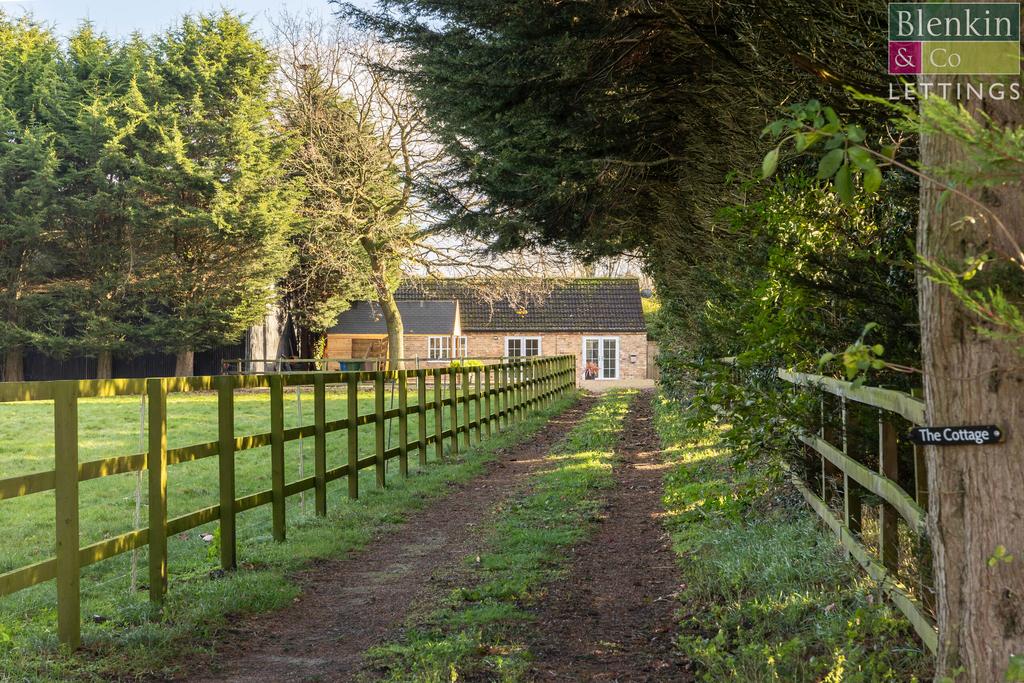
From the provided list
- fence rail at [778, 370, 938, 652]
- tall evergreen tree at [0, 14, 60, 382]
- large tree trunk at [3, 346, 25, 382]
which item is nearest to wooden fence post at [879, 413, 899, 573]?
fence rail at [778, 370, 938, 652]

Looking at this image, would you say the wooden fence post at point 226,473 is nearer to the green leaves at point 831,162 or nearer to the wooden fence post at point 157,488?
the wooden fence post at point 157,488

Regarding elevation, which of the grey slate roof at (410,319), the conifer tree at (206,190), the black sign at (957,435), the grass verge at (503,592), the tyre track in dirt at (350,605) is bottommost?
the tyre track in dirt at (350,605)

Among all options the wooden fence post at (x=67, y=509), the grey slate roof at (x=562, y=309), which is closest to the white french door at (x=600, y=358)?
the grey slate roof at (x=562, y=309)

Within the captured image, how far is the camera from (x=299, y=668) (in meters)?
4.85

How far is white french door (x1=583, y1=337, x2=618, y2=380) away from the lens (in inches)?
1816

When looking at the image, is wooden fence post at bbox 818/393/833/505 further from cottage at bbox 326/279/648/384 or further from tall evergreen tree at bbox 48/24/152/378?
cottage at bbox 326/279/648/384

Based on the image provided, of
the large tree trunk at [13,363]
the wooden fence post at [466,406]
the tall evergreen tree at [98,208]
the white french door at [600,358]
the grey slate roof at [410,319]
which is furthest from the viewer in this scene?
the white french door at [600,358]

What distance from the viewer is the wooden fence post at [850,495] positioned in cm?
532

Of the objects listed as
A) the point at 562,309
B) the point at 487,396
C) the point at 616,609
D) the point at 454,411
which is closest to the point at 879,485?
the point at 616,609

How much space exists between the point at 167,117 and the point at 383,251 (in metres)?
8.41

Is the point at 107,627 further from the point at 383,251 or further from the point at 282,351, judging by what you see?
the point at 282,351

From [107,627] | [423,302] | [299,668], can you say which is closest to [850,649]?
[299,668]

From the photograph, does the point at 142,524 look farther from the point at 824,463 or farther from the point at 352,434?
the point at 824,463

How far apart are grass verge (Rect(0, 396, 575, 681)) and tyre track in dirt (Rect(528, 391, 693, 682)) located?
1.76 meters
